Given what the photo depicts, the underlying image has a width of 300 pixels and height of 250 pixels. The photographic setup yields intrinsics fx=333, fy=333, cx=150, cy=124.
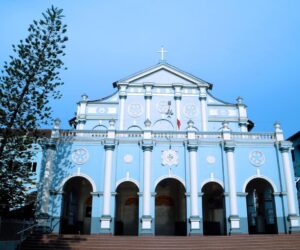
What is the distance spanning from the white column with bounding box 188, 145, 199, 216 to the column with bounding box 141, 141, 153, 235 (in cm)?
241

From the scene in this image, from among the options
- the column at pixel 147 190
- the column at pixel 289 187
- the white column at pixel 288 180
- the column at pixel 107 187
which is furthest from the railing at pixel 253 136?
the column at pixel 107 187

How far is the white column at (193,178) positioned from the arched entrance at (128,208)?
433 centimetres

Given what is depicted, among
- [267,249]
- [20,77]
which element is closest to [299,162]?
[267,249]

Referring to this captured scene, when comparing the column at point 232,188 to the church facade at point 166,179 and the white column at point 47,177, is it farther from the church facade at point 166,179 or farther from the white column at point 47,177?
the white column at point 47,177

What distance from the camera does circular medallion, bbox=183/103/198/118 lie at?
2448 cm

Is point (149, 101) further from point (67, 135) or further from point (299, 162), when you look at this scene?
point (299, 162)

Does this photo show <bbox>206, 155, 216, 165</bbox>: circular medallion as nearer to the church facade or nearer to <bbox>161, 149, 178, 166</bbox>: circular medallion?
the church facade

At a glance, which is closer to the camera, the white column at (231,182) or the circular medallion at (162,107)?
the white column at (231,182)

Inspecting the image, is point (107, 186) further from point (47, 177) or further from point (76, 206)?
point (76, 206)

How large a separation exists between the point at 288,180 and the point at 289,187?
0.40m

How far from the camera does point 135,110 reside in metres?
24.4

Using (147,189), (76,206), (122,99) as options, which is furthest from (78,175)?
(122,99)

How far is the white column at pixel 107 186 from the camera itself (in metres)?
18.3

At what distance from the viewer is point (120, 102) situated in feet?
80.4
